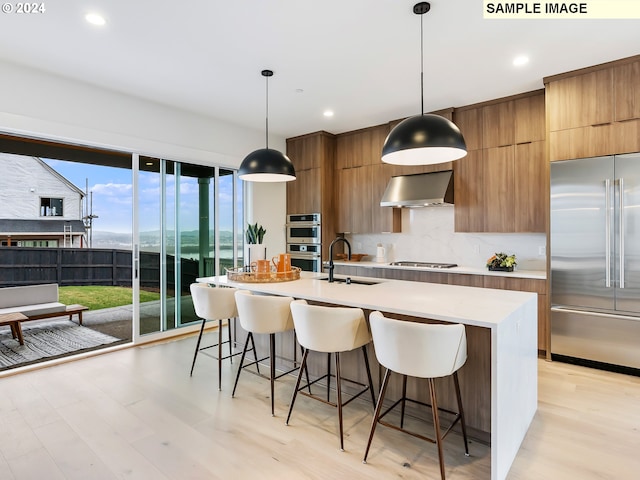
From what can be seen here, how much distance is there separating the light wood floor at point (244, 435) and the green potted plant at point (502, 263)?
1194 millimetres

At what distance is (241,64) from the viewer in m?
3.30

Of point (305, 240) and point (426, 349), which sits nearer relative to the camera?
point (426, 349)

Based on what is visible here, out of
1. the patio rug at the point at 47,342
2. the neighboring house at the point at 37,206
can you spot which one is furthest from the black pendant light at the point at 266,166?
the neighboring house at the point at 37,206

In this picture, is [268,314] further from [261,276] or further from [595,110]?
[595,110]

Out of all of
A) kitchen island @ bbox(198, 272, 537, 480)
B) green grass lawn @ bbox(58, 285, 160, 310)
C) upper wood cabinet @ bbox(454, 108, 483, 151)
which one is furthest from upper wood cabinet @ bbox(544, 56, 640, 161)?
green grass lawn @ bbox(58, 285, 160, 310)

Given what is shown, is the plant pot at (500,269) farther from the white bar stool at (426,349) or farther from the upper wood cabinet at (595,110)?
the white bar stool at (426,349)

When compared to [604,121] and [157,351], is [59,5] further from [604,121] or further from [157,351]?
[604,121]

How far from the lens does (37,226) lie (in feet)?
26.2

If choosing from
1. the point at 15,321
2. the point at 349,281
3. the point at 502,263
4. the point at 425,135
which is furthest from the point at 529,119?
the point at 15,321

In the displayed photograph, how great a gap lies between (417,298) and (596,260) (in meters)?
2.17

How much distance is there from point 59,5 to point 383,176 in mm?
3895

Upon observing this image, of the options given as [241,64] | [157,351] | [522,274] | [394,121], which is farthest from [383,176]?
[157,351]

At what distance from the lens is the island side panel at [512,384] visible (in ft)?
5.63

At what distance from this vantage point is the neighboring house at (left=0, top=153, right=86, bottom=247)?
7.56 meters
